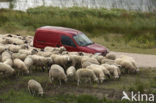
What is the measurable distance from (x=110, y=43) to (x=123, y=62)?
9.33 meters

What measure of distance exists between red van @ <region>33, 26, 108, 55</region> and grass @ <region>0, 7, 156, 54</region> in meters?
5.15

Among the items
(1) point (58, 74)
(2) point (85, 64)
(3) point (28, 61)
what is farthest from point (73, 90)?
(3) point (28, 61)

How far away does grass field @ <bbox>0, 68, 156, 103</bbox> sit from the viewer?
13.1m

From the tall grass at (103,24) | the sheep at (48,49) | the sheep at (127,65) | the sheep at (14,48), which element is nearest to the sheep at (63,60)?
the sheep at (48,49)

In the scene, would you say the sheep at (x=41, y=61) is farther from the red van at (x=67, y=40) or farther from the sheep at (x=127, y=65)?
the sheep at (x=127, y=65)

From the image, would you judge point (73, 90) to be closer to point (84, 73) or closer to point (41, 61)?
point (84, 73)

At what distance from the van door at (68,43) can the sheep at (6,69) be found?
14.8 feet

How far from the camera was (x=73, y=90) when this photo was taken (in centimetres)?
1421

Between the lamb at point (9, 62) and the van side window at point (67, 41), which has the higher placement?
the van side window at point (67, 41)

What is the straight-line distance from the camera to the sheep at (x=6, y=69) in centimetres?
1523

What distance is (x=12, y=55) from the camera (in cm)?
1752

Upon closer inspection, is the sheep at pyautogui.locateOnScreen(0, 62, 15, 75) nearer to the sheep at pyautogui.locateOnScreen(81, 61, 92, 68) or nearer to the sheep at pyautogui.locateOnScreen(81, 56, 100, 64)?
the sheep at pyautogui.locateOnScreen(81, 61, 92, 68)

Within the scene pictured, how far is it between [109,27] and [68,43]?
951 cm

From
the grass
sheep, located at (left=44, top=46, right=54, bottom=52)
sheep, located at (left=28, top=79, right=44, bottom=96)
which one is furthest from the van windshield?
sheep, located at (left=28, top=79, right=44, bottom=96)
